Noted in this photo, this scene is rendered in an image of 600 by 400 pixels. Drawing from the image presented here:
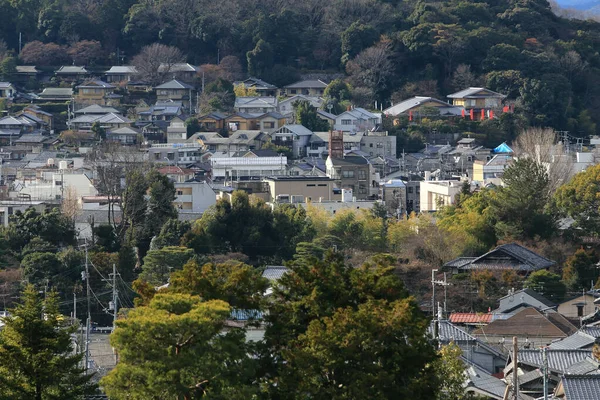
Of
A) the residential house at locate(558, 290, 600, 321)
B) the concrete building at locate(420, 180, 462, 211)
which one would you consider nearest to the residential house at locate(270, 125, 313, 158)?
the concrete building at locate(420, 180, 462, 211)

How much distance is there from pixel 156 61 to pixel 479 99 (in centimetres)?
1334

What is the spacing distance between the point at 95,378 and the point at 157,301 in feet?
18.8

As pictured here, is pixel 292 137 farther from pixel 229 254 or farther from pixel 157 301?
pixel 157 301

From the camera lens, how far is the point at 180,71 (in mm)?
58219

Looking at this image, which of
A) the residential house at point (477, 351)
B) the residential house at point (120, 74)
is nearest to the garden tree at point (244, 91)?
the residential house at point (120, 74)

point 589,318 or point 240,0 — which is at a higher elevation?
point 240,0

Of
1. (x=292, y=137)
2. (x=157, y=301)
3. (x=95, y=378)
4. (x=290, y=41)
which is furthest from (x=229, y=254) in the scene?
(x=290, y=41)

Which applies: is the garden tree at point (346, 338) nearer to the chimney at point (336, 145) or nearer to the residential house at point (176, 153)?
the chimney at point (336, 145)

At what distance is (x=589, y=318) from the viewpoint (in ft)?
84.6

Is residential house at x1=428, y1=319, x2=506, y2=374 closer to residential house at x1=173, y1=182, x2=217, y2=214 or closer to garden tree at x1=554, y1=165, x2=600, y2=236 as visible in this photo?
garden tree at x1=554, y1=165, x2=600, y2=236

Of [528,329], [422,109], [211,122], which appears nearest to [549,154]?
[422,109]

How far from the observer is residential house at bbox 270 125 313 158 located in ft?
165

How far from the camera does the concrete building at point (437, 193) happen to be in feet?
130

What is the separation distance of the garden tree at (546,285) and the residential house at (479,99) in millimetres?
26454
